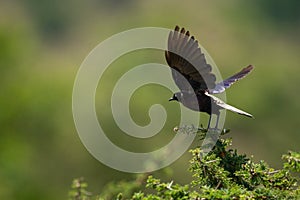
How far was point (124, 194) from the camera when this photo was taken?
12.8ft

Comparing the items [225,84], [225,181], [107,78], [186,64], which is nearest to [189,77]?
[186,64]

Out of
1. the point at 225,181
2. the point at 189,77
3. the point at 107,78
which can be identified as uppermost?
the point at 107,78

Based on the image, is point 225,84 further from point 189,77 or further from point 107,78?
point 107,78

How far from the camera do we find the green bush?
348 cm

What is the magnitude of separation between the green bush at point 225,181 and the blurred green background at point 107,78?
23.8 ft

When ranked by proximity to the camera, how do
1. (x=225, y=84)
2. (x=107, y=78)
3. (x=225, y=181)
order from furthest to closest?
(x=107, y=78) < (x=225, y=84) < (x=225, y=181)

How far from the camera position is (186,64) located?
4.72 m

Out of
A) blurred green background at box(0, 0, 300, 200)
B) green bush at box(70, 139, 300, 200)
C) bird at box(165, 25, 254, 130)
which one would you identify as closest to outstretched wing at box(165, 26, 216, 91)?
bird at box(165, 25, 254, 130)

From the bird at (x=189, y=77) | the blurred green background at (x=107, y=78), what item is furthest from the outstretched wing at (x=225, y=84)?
the blurred green background at (x=107, y=78)

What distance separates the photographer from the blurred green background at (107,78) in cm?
1396

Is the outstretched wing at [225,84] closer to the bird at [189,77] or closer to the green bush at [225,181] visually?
the bird at [189,77]

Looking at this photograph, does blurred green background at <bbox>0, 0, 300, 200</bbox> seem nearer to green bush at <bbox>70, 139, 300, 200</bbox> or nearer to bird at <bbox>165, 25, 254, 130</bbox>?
bird at <bbox>165, 25, 254, 130</bbox>

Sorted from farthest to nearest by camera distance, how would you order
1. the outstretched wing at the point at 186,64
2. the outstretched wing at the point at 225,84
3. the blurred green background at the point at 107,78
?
the blurred green background at the point at 107,78 < the outstretched wing at the point at 225,84 < the outstretched wing at the point at 186,64

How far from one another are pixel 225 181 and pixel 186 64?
116 centimetres
